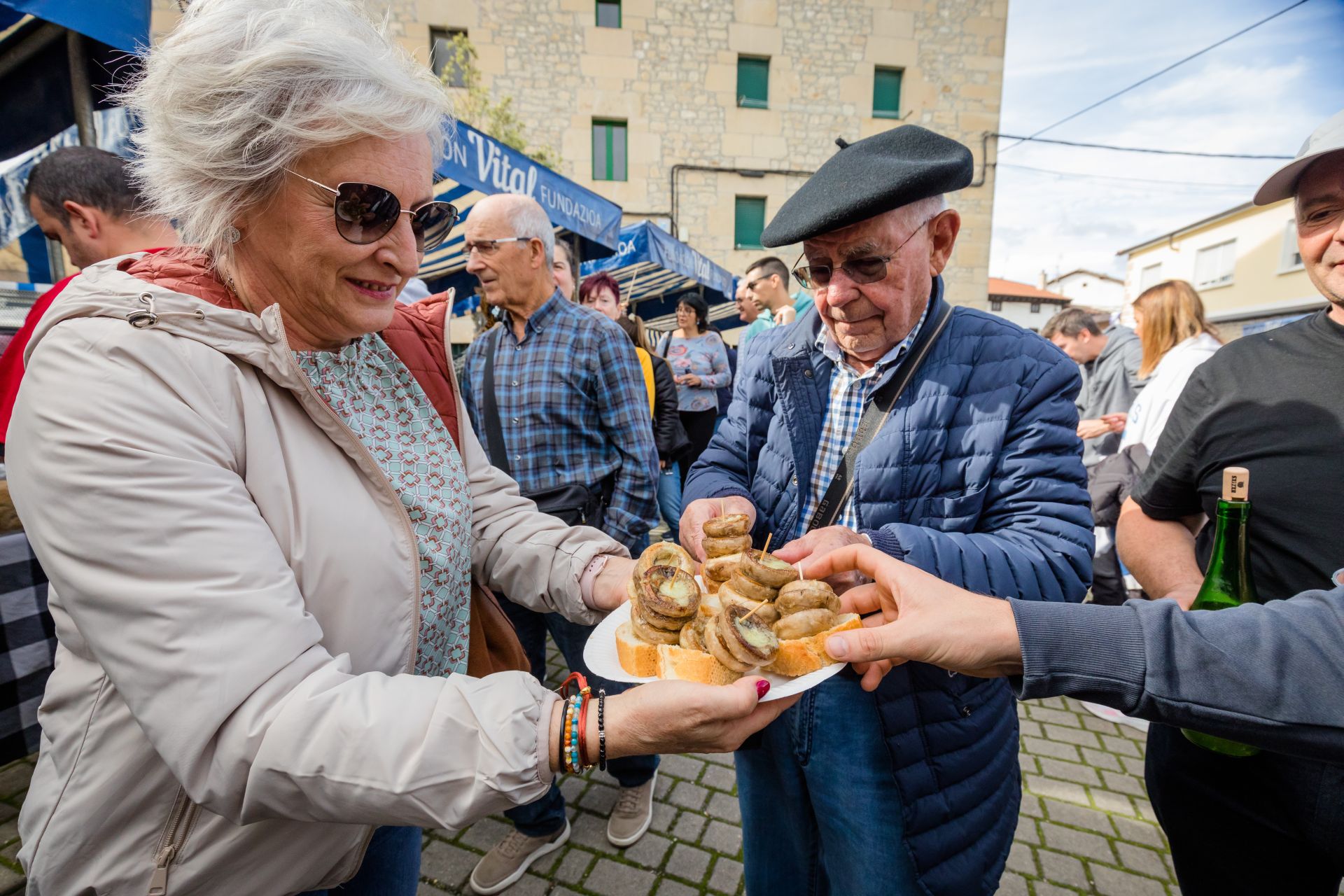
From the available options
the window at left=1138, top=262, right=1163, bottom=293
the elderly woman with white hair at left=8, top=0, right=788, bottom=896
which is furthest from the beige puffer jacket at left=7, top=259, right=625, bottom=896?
the window at left=1138, top=262, right=1163, bottom=293

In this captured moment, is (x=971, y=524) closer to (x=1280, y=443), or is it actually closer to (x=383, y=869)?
(x=1280, y=443)

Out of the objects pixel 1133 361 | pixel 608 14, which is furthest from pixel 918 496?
pixel 608 14

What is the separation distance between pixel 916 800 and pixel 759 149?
21766mm

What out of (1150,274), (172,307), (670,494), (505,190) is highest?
(1150,274)

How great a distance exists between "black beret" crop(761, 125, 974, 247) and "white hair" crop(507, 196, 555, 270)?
1.94 m

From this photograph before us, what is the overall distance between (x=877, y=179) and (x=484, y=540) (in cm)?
162

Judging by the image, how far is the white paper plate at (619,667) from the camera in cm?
131

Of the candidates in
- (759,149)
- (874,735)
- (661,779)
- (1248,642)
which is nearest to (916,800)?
(874,735)

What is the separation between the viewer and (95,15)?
8.77ft

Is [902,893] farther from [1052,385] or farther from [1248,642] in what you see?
[1052,385]

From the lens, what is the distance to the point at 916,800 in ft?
5.57

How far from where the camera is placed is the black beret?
1676 millimetres

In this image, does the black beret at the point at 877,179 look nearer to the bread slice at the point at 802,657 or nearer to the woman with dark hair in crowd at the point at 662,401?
the bread slice at the point at 802,657

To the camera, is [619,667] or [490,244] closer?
[619,667]
